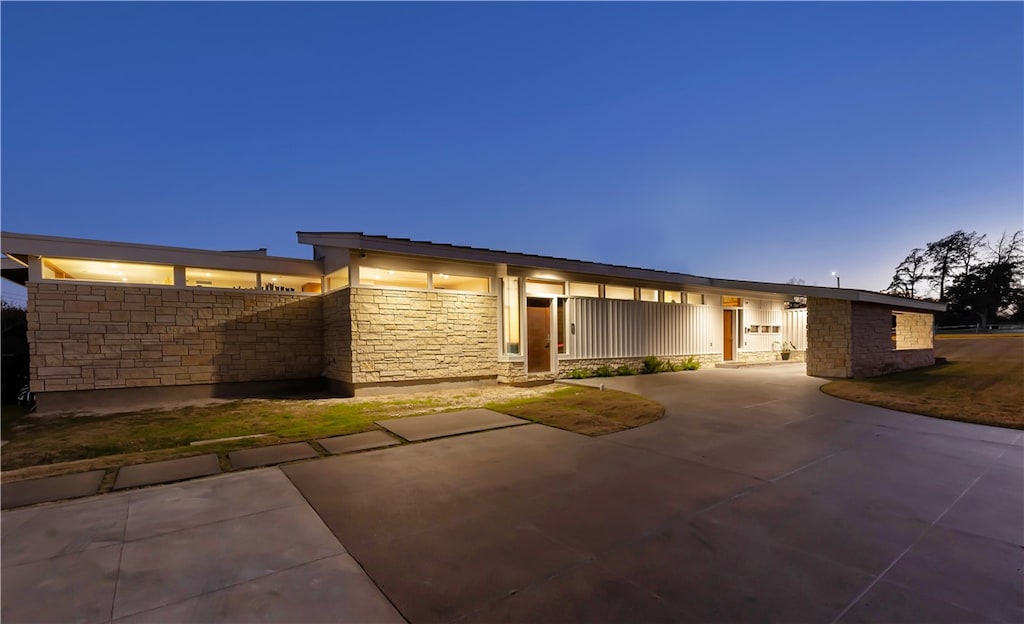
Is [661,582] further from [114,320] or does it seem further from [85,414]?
[114,320]

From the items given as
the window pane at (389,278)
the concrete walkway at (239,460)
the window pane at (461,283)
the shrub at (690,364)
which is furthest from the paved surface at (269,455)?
the shrub at (690,364)

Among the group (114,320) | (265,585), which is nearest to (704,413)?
(265,585)

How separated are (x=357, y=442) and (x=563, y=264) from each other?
8.04 meters

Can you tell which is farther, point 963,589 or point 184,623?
point 963,589

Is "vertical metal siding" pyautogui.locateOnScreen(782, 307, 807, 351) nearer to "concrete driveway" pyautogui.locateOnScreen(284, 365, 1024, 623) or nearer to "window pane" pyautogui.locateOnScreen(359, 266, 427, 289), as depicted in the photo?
"concrete driveway" pyautogui.locateOnScreen(284, 365, 1024, 623)

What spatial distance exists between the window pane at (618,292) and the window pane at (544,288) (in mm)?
2072

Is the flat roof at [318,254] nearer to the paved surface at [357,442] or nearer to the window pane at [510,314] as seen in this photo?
the window pane at [510,314]

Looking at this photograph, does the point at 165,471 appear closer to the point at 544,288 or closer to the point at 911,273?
the point at 544,288

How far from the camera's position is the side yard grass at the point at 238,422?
17.3 ft

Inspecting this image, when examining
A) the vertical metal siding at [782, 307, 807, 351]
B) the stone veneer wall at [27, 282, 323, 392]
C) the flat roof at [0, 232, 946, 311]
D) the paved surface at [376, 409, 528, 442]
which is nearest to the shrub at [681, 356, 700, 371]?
the flat roof at [0, 232, 946, 311]

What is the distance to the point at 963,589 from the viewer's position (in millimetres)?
2383

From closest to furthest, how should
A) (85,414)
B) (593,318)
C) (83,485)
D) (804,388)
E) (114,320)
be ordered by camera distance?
(83,485) → (85,414) → (114,320) → (804,388) → (593,318)

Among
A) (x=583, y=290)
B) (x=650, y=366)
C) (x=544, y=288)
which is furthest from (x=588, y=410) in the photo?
(x=650, y=366)

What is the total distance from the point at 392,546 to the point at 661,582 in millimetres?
1846
